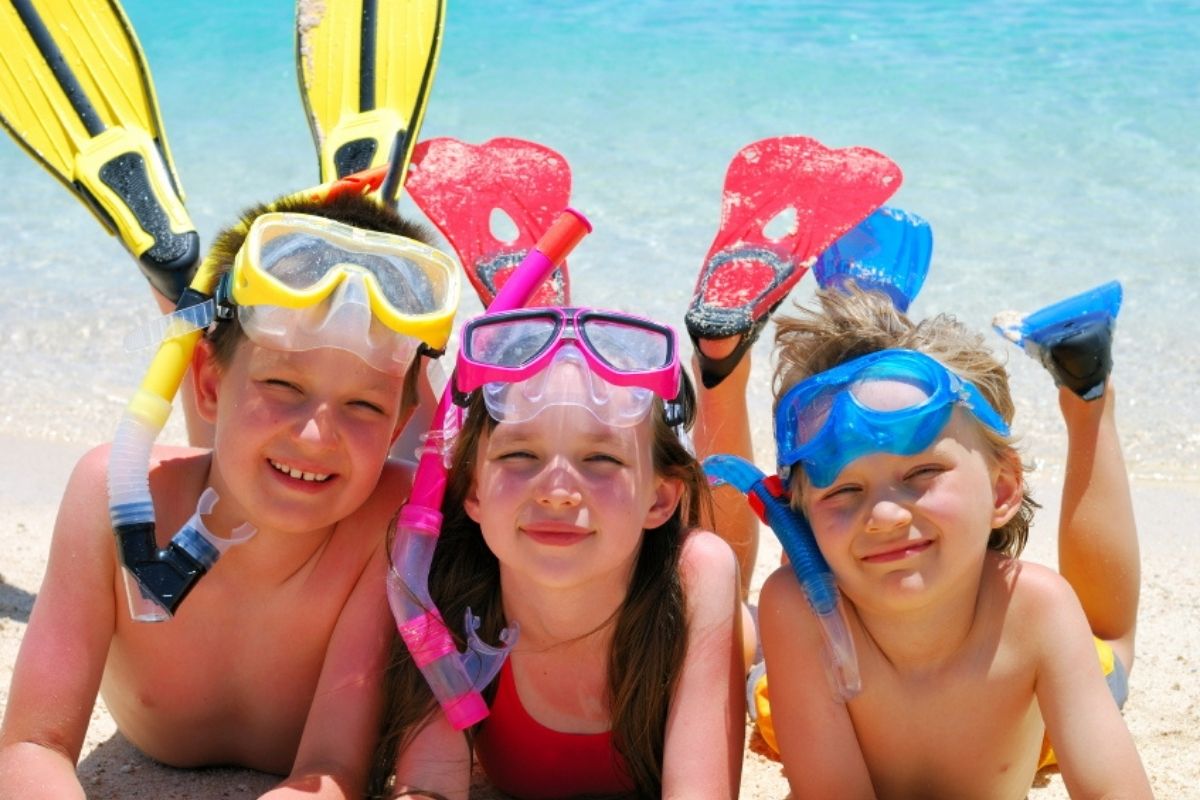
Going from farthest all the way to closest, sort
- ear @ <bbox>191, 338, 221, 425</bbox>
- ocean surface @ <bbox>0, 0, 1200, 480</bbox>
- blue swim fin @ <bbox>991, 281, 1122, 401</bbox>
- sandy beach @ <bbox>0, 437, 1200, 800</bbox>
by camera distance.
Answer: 1. ocean surface @ <bbox>0, 0, 1200, 480</bbox>
2. blue swim fin @ <bbox>991, 281, 1122, 401</bbox>
3. sandy beach @ <bbox>0, 437, 1200, 800</bbox>
4. ear @ <bbox>191, 338, 221, 425</bbox>

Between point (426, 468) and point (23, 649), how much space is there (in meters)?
0.85

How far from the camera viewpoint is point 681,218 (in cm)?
756

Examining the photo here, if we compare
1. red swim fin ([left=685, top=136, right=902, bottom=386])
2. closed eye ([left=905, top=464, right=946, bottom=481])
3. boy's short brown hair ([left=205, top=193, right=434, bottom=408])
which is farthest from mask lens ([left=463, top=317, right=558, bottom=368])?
red swim fin ([left=685, top=136, right=902, bottom=386])

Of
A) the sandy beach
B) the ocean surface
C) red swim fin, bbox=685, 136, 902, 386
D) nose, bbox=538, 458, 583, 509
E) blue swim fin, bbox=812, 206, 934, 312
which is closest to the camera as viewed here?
nose, bbox=538, 458, 583, 509

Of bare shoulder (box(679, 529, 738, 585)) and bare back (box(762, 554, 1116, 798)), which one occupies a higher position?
bare shoulder (box(679, 529, 738, 585))

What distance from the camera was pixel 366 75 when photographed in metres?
4.21

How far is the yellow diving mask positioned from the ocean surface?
2.67 m

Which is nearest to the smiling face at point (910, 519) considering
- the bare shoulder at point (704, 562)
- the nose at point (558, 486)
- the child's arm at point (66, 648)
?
the bare shoulder at point (704, 562)

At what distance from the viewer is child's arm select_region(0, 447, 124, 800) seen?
2836 millimetres

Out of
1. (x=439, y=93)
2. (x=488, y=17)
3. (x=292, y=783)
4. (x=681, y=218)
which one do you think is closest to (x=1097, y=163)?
(x=681, y=218)

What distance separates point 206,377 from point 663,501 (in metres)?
0.96

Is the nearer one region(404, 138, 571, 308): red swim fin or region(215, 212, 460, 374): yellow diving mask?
region(215, 212, 460, 374): yellow diving mask

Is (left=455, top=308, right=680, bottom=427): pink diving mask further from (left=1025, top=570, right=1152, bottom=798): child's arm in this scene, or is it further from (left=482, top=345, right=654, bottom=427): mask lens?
(left=1025, top=570, right=1152, bottom=798): child's arm

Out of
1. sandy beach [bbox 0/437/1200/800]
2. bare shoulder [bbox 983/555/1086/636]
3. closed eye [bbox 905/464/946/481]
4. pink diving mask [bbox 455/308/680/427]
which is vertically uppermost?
pink diving mask [bbox 455/308/680/427]
